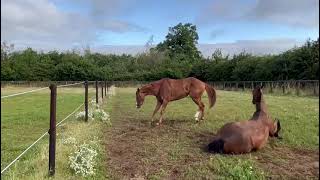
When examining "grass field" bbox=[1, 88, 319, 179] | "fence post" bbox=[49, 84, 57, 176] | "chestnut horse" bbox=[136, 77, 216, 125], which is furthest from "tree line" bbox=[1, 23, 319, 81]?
"fence post" bbox=[49, 84, 57, 176]

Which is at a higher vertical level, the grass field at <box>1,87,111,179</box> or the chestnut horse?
the chestnut horse

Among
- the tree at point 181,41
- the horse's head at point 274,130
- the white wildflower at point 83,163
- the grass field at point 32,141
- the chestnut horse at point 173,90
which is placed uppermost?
the tree at point 181,41

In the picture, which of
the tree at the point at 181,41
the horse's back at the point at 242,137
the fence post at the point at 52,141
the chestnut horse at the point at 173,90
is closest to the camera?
the fence post at the point at 52,141

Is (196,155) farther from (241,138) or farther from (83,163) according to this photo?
(83,163)

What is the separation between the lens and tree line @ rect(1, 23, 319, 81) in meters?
29.6

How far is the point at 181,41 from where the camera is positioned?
7056 cm

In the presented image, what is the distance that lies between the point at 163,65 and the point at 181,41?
18875 millimetres

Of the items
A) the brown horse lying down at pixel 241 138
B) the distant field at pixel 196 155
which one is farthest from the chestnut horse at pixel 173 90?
the brown horse lying down at pixel 241 138

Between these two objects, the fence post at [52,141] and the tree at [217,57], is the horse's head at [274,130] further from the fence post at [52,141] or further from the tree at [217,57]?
the tree at [217,57]

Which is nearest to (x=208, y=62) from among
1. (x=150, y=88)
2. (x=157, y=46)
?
(x=157, y=46)

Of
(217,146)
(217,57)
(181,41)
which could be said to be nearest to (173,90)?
(217,146)

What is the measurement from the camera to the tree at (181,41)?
6896 centimetres

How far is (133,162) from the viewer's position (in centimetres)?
649

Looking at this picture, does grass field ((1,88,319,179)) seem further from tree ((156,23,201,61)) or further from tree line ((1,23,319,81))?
tree ((156,23,201,61))
